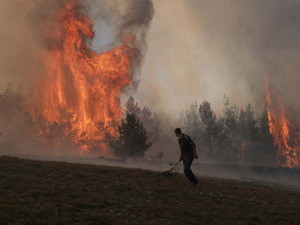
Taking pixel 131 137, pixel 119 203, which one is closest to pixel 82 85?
pixel 131 137

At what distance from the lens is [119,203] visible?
14227 mm

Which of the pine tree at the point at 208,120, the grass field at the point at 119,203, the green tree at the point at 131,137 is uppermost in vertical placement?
the pine tree at the point at 208,120

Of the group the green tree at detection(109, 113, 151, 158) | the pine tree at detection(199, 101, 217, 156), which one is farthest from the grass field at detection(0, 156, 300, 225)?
the pine tree at detection(199, 101, 217, 156)

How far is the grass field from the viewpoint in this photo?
37.6 ft

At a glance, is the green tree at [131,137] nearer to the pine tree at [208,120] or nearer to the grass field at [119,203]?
the grass field at [119,203]

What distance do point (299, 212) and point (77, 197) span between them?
10552 mm

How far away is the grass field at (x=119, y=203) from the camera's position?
11.5 metres

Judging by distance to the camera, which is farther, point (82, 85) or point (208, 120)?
point (208, 120)

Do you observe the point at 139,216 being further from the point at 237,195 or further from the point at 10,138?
the point at 10,138

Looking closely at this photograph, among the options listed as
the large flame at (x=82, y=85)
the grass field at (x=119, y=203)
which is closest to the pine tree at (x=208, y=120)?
the large flame at (x=82, y=85)

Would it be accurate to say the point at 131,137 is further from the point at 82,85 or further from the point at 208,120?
the point at 208,120

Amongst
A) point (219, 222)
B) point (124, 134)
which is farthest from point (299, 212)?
point (124, 134)

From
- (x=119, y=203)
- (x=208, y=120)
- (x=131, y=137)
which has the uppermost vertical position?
(x=208, y=120)

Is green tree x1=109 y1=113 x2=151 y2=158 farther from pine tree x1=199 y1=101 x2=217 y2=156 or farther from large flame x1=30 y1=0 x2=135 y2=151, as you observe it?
pine tree x1=199 y1=101 x2=217 y2=156
